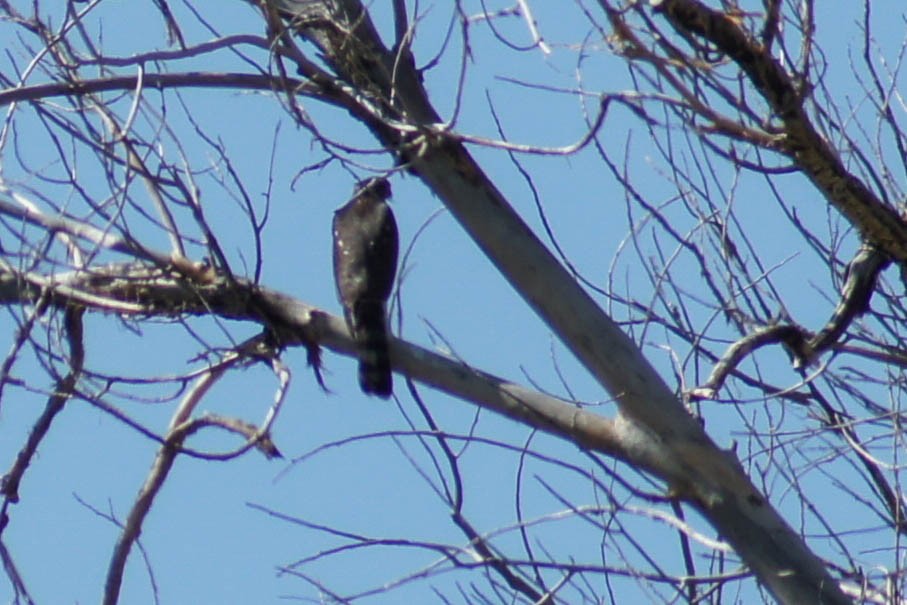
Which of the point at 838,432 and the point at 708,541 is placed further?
the point at 838,432

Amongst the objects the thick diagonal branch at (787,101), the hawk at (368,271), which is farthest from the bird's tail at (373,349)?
the thick diagonal branch at (787,101)

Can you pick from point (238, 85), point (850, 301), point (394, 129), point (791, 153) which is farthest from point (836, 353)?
point (238, 85)

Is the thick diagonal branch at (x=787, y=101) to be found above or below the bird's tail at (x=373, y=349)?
above

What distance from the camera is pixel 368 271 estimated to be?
21.5 ft

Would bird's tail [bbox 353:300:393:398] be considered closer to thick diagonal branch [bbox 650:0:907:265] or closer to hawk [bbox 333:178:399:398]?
hawk [bbox 333:178:399:398]

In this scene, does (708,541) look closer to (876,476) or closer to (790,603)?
(790,603)

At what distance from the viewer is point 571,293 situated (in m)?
4.48

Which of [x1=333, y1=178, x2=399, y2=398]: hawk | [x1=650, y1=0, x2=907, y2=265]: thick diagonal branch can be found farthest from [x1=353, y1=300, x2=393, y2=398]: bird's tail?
[x1=650, y1=0, x2=907, y2=265]: thick diagonal branch

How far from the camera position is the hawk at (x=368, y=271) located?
15.9 ft

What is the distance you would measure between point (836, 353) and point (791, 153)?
2.82 ft

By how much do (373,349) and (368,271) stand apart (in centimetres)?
181

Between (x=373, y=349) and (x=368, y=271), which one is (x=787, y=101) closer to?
(x=373, y=349)

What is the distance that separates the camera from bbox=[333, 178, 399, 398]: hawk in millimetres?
4840

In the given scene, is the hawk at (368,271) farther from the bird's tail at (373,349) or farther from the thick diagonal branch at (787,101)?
the thick diagonal branch at (787,101)
